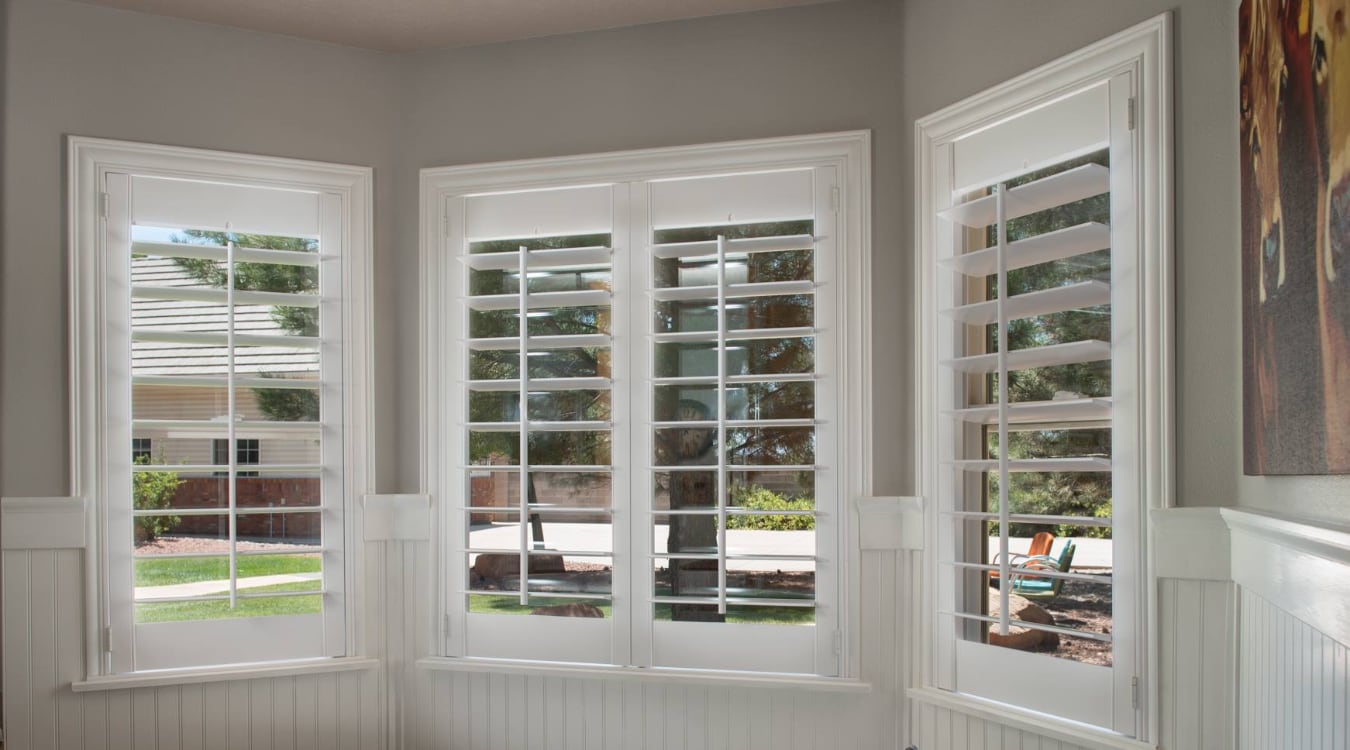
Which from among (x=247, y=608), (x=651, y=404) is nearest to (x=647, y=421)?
(x=651, y=404)

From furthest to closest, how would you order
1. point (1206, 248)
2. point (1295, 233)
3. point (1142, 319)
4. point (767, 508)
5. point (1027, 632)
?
1. point (767, 508)
2. point (1027, 632)
3. point (1142, 319)
4. point (1206, 248)
5. point (1295, 233)

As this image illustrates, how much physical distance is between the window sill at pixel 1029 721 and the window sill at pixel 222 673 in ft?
6.08

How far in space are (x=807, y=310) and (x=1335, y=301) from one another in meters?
1.84

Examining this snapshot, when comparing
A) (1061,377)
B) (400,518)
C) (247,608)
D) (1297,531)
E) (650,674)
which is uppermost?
(1061,377)

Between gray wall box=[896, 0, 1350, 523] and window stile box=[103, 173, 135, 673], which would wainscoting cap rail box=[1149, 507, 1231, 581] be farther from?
window stile box=[103, 173, 135, 673]

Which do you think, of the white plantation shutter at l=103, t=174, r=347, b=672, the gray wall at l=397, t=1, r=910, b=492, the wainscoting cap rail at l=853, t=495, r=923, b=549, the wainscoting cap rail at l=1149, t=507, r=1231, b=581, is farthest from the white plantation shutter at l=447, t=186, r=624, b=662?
the wainscoting cap rail at l=1149, t=507, r=1231, b=581

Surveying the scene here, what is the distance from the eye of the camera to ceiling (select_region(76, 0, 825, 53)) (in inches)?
123

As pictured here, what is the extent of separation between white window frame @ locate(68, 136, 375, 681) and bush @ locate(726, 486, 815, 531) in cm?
130

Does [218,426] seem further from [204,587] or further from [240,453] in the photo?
[204,587]

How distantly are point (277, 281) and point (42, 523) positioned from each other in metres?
1.02

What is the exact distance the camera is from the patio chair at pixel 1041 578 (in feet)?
7.95

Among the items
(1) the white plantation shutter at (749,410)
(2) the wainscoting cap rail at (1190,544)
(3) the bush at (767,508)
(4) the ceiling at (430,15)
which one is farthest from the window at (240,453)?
(2) the wainscoting cap rail at (1190,544)

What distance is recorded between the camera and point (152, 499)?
314 cm

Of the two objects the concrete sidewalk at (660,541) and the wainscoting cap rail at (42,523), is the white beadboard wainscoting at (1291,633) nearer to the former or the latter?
the concrete sidewalk at (660,541)
